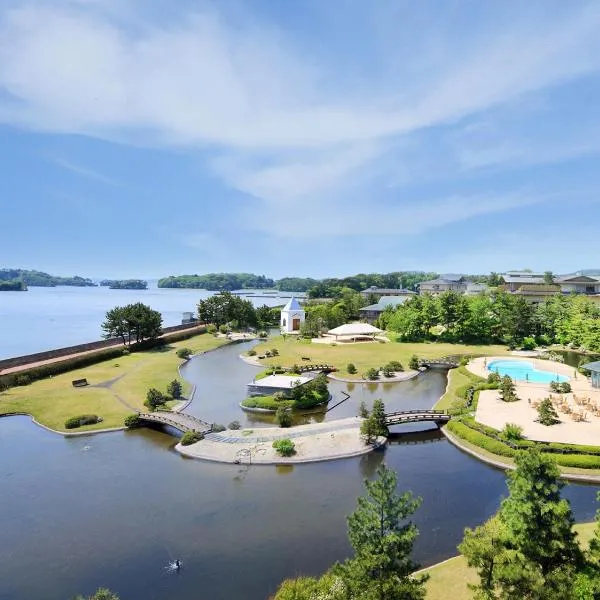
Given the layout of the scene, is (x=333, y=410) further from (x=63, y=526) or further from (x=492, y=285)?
(x=492, y=285)

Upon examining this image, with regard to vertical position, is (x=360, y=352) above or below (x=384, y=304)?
below

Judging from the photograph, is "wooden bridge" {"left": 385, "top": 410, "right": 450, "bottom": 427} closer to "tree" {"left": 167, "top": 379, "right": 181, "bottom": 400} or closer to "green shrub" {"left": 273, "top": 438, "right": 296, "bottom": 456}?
"green shrub" {"left": 273, "top": 438, "right": 296, "bottom": 456}

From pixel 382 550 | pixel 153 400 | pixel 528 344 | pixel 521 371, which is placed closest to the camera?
pixel 382 550

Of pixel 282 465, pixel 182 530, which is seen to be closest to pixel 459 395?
pixel 282 465

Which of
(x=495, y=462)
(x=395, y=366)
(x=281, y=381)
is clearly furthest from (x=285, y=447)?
(x=395, y=366)

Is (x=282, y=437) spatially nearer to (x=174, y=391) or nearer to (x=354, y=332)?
(x=174, y=391)

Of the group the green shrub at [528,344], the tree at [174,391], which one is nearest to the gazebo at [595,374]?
the green shrub at [528,344]

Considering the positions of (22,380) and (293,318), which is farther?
(293,318)
